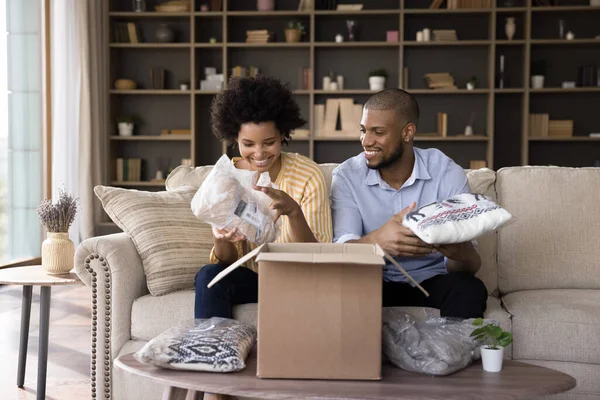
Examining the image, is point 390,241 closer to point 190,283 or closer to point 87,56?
point 190,283

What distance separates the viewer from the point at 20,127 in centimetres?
508

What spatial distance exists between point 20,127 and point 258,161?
11.4ft

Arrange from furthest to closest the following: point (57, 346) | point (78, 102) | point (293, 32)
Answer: point (293, 32) → point (78, 102) → point (57, 346)

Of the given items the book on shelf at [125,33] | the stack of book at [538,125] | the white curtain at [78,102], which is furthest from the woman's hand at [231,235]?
the book on shelf at [125,33]

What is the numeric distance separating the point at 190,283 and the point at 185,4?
4.19 metres

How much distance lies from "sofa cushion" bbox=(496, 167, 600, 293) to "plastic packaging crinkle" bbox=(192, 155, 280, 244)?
43.7 inches

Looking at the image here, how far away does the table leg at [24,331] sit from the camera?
2.66m

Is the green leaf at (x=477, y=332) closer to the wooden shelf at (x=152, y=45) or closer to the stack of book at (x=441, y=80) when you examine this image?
the stack of book at (x=441, y=80)

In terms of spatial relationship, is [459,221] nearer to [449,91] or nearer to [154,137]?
[449,91]

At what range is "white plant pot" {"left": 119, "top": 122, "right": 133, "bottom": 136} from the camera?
20.2 ft

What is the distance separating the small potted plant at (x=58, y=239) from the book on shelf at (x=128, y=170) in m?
3.56

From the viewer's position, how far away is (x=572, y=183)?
257 cm

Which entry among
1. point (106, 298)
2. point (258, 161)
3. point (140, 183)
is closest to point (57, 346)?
point (106, 298)

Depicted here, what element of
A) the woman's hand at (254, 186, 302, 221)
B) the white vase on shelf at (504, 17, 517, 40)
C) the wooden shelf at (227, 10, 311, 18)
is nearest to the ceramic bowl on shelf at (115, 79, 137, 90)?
the wooden shelf at (227, 10, 311, 18)
